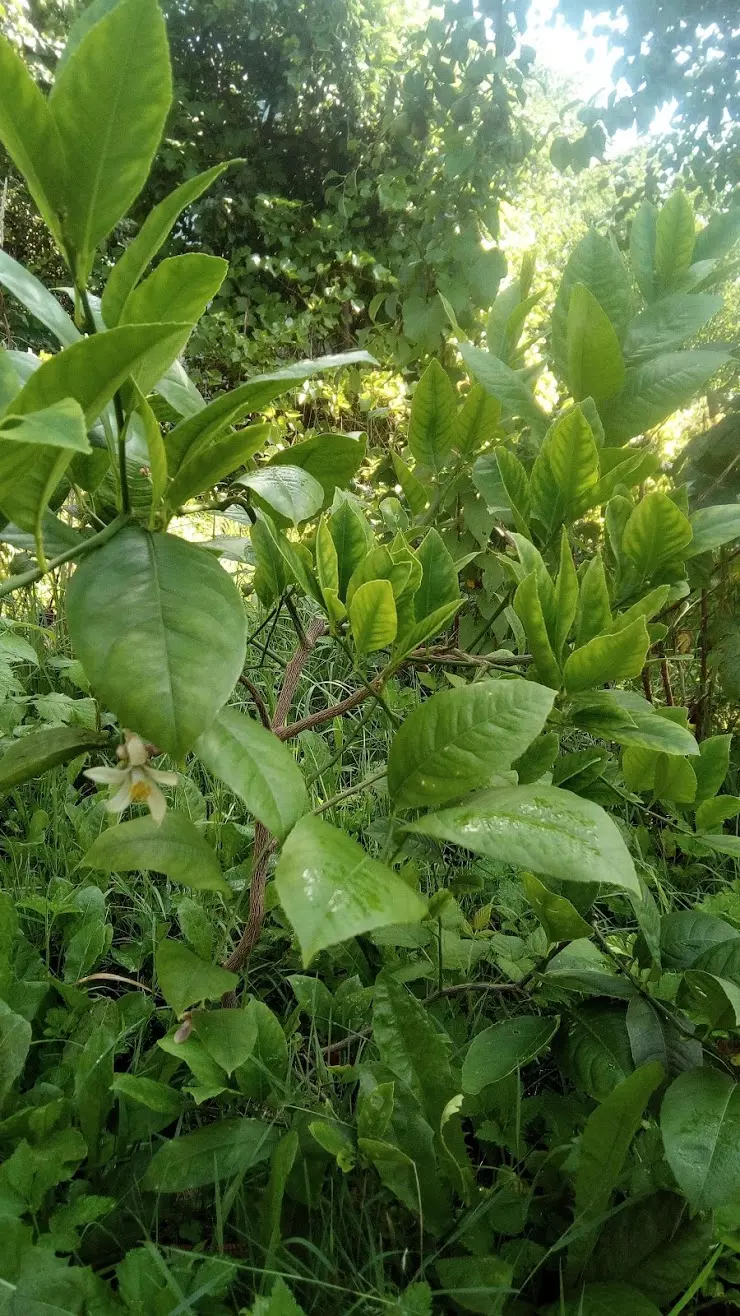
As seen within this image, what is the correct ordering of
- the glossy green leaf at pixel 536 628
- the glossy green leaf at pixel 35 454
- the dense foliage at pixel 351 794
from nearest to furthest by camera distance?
the glossy green leaf at pixel 35 454 → the dense foliage at pixel 351 794 → the glossy green leaf at pixel 536 628

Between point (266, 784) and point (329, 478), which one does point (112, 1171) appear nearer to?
point (266, 784)

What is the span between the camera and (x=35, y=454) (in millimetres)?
367

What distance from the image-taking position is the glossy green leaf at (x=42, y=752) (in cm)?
52

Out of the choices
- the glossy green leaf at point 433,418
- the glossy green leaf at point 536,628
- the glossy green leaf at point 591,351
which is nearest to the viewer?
the glossy green leaf at point 536,628

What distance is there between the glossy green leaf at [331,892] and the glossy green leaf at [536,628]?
7.9 inches

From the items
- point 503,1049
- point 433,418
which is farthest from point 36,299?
point 503,1049

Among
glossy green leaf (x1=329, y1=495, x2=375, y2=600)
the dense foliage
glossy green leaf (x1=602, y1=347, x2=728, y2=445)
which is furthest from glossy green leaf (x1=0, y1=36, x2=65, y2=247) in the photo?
glossy green leaf (x1=602, y1=347, x2=728, y2=445)

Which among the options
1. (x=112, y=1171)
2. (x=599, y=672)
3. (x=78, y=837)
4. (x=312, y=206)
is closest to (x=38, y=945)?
(x=78, y=837)

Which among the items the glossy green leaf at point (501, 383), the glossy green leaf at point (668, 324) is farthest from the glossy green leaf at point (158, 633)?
the glossy green leaf at point (668, 324)

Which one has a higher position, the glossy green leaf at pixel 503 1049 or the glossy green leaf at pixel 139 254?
the glossy green leaf at pixel 139 254

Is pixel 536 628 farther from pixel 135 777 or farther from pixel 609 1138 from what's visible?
pixel 609 1138

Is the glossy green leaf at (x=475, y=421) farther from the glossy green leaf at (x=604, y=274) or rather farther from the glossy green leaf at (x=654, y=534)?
the glossy green leaf at (x=654, y=534)

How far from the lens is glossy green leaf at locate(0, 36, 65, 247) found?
0.36 meters

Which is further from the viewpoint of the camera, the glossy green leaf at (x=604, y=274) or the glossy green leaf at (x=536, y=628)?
the glossy green leaf at (x=604, y=274)
